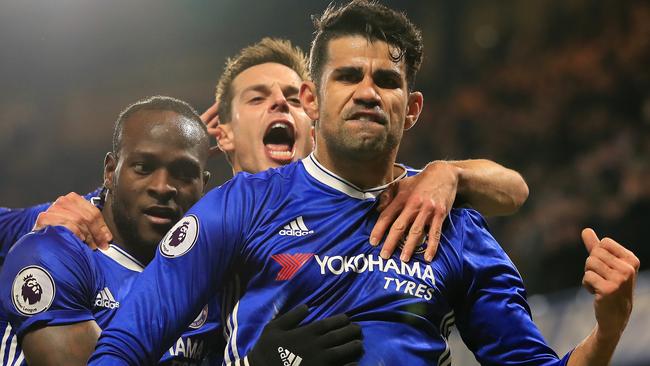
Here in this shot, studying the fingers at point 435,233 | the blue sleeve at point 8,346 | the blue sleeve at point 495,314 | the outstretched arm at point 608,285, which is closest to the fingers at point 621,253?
the outstretched arm at point 608,285

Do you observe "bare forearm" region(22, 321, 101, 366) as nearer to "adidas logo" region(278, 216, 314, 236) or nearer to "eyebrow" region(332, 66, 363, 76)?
"adidas logo" region(278, 216, 314, 236)

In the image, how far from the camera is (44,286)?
2.83m

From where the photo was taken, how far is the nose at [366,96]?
8.86ft

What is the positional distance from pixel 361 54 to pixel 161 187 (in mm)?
879

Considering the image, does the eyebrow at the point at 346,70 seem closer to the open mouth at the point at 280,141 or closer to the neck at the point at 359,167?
the neck at the point at 359,167

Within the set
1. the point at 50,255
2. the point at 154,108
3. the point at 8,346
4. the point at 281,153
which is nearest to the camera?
the point at 50,255

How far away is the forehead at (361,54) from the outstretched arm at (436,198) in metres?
0.38

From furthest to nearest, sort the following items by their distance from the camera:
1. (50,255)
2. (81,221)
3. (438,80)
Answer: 1. (438,80)
2. (81,221)
3. (50,255)

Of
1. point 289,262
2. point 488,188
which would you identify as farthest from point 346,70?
point 488,188

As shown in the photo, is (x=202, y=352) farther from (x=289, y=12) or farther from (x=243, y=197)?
(x=289, y=12)

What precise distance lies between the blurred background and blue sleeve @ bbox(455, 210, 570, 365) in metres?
5.79

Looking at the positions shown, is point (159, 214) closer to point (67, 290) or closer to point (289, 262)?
point (67, 290)

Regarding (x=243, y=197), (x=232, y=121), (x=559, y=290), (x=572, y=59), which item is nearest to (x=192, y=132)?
(x=243, y=197)

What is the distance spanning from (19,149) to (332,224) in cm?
840
